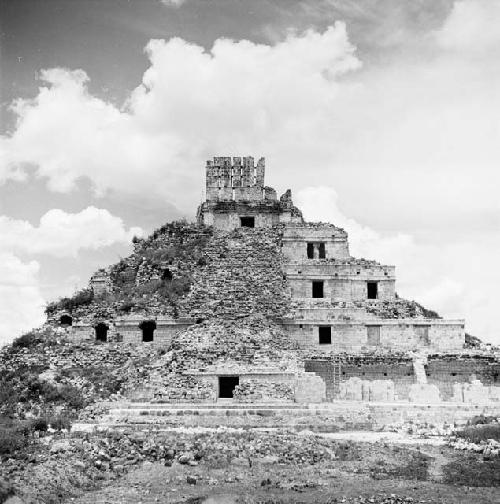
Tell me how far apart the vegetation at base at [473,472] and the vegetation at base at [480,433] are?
263 centimetres

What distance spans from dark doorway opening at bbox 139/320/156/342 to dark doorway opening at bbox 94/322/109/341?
208cm

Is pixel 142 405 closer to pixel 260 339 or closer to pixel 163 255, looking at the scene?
pixel 260 339

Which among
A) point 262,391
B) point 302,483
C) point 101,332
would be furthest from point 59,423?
point 302,483

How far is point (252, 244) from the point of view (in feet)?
139

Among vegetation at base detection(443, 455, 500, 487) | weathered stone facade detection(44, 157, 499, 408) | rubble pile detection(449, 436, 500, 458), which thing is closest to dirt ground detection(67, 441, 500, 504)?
vegetation at base detection(443, 455, 500, 487)

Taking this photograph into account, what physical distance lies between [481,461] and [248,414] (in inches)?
418

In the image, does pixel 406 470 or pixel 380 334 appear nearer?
pixel 406 470

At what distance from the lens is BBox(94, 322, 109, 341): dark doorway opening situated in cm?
3859

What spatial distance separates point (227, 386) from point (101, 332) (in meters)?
9.41

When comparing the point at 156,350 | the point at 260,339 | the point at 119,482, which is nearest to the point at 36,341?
the point at 156,350

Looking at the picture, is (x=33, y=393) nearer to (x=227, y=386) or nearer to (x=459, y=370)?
(x=227, y=386)

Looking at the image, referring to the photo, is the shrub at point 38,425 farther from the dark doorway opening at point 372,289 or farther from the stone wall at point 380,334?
the dark doorway opening at point 372,289

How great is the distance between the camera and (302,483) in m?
19.5

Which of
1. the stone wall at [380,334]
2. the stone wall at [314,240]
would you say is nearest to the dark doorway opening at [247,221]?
the stone wall at [314,240]
